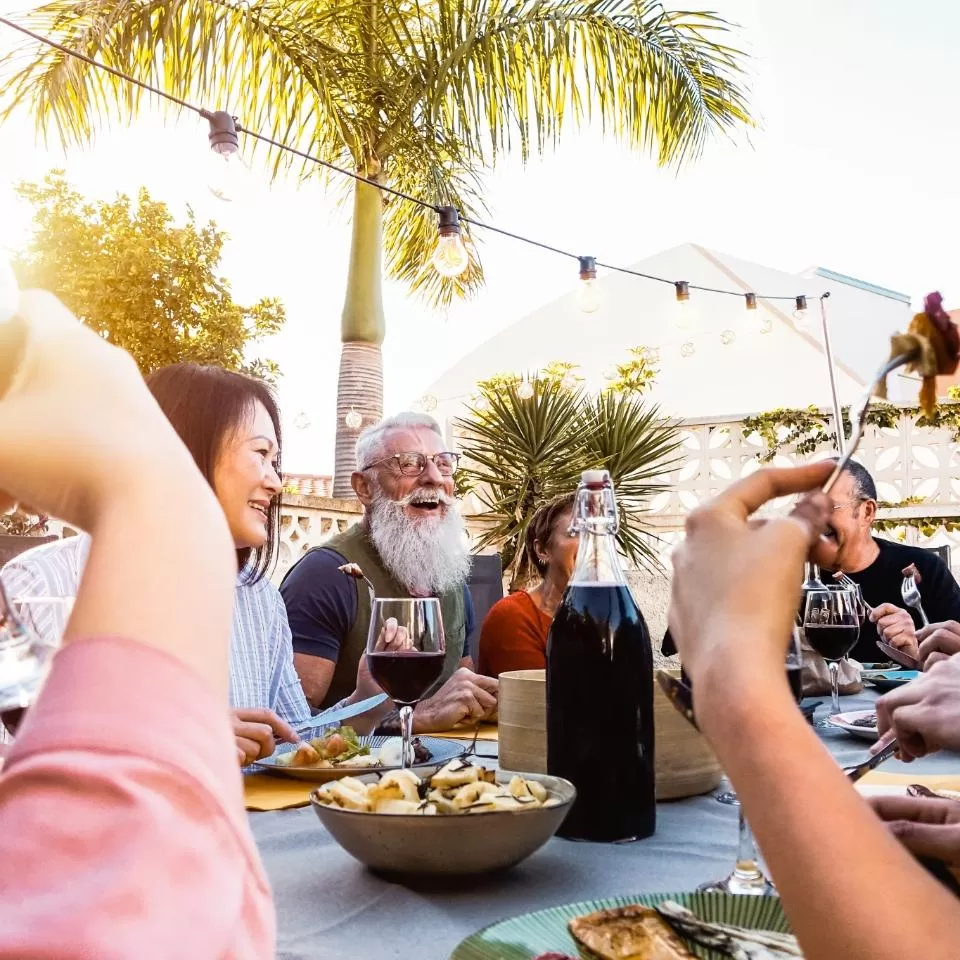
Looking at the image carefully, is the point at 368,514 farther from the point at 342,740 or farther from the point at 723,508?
the point at 723,508

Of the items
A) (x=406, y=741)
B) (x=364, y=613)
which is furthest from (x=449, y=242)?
(x=406, y=741)

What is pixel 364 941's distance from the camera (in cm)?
85

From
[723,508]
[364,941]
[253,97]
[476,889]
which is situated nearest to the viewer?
[723,508]

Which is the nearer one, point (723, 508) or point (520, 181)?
point (723, 508)

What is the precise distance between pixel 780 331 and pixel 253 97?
9540 millimetres

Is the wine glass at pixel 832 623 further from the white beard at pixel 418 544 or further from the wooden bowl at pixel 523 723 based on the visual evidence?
the white beard at pixel 418 544

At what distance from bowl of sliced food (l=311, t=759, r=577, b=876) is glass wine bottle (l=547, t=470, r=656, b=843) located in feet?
0.43

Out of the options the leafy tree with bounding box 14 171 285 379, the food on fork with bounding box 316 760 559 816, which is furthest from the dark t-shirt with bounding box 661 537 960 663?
the leafy tree with bounding box 14 171 285 379

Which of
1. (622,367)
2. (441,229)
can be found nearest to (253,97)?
(441,229)

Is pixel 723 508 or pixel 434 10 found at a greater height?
pixel 434 10

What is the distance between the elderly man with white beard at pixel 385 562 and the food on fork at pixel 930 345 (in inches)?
92.6

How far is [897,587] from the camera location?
4.44 meters

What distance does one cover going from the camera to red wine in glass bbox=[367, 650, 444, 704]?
1.51 m

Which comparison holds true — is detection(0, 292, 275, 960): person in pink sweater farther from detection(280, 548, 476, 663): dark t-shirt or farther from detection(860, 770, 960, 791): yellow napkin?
detection(280, 548, 476, 663): dark t-shirt
